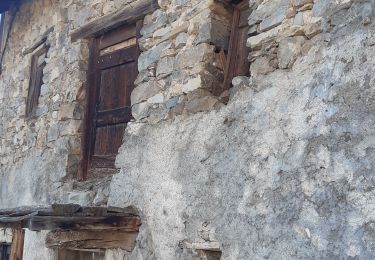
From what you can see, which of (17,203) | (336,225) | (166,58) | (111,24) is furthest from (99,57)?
(336,225)

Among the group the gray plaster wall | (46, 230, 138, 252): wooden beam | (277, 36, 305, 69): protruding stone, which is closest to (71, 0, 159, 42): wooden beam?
the gray plaster wall

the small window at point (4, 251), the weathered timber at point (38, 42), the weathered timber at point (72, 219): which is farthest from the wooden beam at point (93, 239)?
the weathered timber at point (38, 42)

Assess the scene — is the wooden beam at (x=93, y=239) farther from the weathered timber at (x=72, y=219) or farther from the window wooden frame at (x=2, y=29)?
the window wooden frame at (x=2, y=29)

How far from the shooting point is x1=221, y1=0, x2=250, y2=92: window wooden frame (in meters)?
3.18

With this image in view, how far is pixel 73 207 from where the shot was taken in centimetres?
308

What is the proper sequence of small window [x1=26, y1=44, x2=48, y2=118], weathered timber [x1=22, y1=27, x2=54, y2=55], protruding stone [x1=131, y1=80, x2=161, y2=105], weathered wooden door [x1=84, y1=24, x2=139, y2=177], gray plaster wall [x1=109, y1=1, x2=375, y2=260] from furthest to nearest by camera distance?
small window [x1=26, y1=44, x2=48, y2=118] → weathered timber [x1=22, y1=27, x2=54, y2=55] → weathered wooden door [x1=84, y1=24, x2=139, y2=177] → protruding stone [x1=131, y1=80, x2=161, y2=105] → gray plaster wall [x1=109, y1=1, x2=375, y2=260]

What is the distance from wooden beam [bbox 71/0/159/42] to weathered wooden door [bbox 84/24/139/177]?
2.9 inches

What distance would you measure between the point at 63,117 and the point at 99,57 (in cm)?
60

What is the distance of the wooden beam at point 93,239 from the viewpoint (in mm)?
3307

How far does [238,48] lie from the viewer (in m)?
3.25

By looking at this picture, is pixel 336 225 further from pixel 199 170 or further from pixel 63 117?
pixel 63 117

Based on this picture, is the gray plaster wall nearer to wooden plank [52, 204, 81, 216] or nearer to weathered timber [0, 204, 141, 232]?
weathered timber [0, 204, 141, 232]

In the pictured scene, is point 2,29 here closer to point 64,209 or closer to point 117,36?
point 117,36

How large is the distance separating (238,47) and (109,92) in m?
1.40
